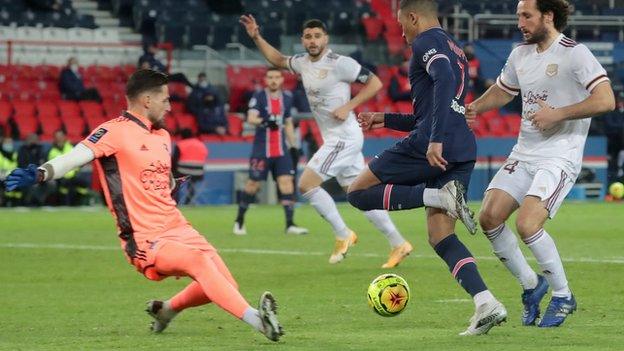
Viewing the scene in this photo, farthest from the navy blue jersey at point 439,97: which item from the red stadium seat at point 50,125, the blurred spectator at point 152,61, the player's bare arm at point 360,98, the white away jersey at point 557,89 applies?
the blurred spectator at point 152,61

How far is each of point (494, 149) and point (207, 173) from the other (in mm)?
6619

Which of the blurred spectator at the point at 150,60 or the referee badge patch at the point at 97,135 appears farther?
the blurred spectator at the point at 150,60

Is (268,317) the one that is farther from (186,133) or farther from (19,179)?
(186,133)

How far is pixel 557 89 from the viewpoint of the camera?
968cm

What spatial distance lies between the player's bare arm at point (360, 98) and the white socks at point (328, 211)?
1.21 meters

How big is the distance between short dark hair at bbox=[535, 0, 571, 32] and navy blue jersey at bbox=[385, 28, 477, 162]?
62cm

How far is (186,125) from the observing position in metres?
30.9

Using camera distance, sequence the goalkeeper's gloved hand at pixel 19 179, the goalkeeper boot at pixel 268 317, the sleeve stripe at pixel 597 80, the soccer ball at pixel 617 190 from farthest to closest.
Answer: the soccer ball at pixel 617 190 → the sleeve stripe at pixel 597 80 → the goalkeeper boot at pixel 268 317 → the goalkeeper's gloved hand at pixel 19 179

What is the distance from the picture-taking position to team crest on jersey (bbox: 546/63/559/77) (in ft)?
31.7

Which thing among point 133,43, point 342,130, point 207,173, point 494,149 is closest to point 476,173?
point 494,149

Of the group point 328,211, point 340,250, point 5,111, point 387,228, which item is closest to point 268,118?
point 328,211

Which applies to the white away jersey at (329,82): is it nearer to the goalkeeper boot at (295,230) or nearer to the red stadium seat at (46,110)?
the goalkeeper boot at (295,230)

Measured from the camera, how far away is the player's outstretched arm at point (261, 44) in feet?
45.6

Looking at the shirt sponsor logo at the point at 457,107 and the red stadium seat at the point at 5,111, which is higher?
the shirt sponsor logo at the point at 457,107
